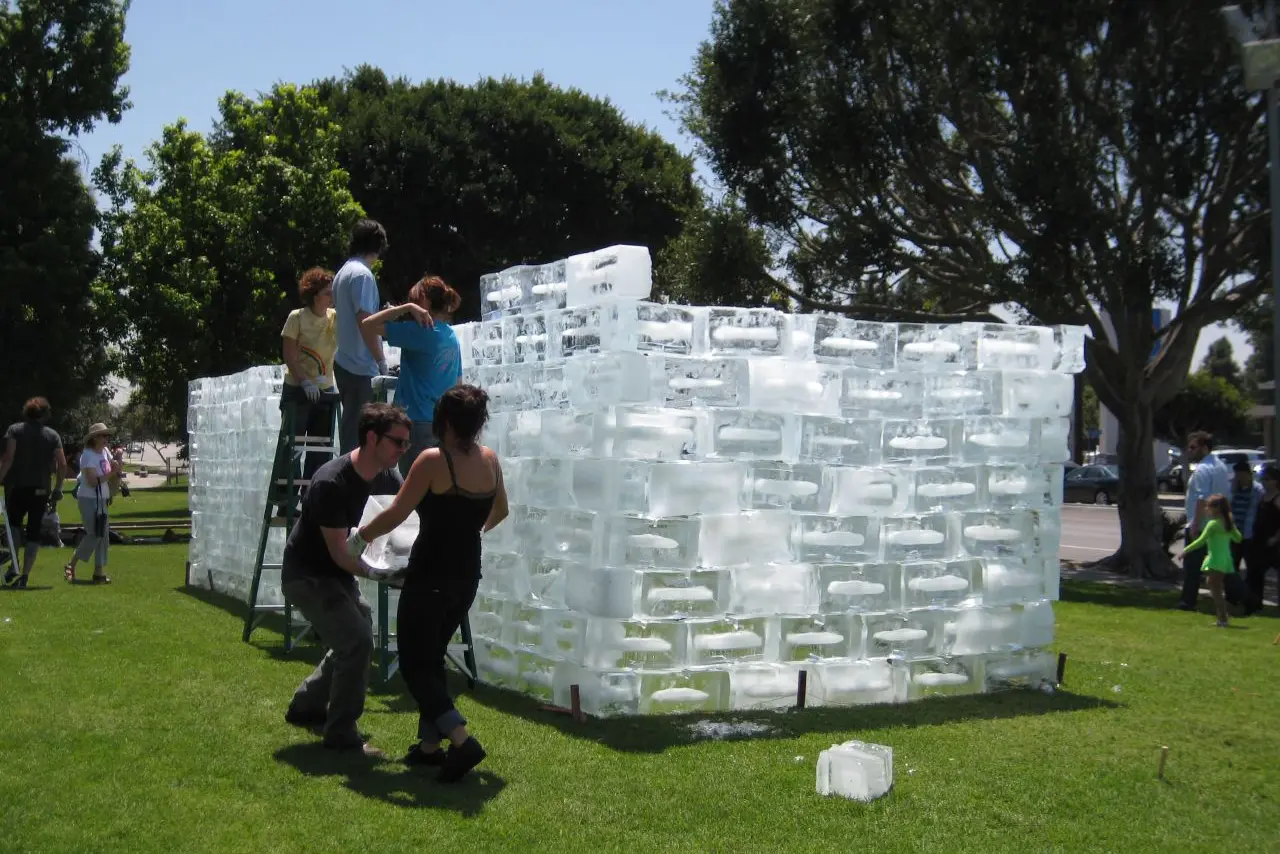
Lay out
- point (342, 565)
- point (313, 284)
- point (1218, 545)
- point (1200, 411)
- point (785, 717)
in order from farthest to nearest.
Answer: point (1200, 411) → point (1218, 545) → point (313, 284) → point (785, 717) → point (342, 565)

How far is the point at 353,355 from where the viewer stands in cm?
815

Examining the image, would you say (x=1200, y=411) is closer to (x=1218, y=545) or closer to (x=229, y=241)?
(x=229, y=241)

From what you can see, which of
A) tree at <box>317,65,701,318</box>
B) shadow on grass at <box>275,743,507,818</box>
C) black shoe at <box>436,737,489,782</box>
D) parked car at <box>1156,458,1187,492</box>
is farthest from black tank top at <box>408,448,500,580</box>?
parked car at <box>1156,458,1187,492</box>

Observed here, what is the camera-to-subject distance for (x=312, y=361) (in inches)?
367

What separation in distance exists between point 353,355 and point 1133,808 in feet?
16.9

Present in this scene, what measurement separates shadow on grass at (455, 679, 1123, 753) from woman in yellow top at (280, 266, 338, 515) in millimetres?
2358

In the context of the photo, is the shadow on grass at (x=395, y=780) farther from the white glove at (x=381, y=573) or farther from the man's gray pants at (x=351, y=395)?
the man's gray pants at (x=351, y=395)

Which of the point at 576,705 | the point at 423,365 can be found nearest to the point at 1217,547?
the point at 576,705

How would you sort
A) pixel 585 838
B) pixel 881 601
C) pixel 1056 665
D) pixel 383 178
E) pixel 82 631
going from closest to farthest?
pixel 585 838
pixel 881 601
pixel 1056 665
pixel 82 631
pixel 383 178

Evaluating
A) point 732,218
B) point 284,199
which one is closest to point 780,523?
point 732,218

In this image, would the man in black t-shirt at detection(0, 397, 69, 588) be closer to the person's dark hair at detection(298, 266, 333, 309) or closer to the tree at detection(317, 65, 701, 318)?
the person's dark hair at detection(298, 266, 333, 309)

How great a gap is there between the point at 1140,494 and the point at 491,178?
20.7 metres

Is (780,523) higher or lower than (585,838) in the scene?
higher

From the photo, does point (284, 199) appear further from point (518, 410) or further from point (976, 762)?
point (976, 762)
